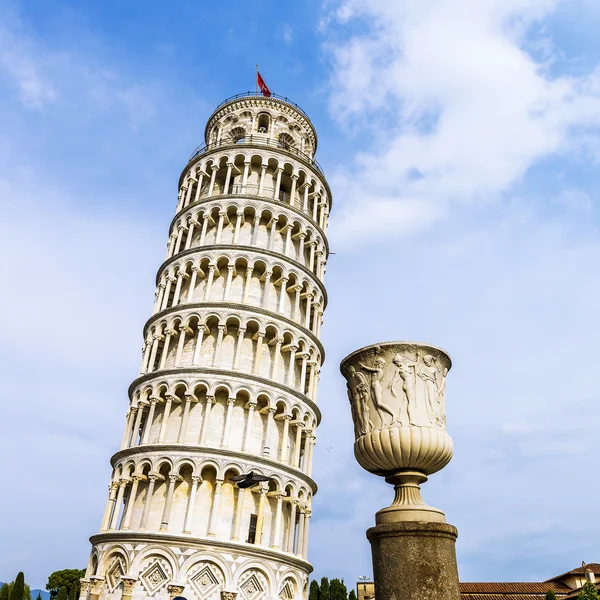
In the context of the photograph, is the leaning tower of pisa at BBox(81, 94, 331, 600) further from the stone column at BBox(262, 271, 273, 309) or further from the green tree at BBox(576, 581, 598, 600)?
the green tree at BBox(576, 581, 598, 600)

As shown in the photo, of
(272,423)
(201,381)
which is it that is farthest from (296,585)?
(201,381)

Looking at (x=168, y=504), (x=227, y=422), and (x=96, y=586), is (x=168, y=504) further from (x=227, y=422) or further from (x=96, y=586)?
(x=96, y=586)

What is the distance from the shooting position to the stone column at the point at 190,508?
26547 millimetres

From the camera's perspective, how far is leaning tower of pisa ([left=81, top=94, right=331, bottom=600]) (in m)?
26.7

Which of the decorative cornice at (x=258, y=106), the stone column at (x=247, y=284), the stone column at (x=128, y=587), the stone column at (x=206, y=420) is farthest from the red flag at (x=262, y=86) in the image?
the stone column at (x=128, y=587)

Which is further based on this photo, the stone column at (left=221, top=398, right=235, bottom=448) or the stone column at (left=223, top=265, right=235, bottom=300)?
the stone column at (left=223, top=265, right=235, bottom=300)

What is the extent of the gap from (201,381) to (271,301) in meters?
6.77

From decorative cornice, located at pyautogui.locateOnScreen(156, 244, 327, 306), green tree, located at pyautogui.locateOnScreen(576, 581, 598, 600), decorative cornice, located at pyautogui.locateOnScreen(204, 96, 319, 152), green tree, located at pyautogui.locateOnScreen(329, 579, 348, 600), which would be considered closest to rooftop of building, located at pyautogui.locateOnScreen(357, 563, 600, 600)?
green tree, located at pyautogui.locateOnScreen(329, 579, 348, 600)

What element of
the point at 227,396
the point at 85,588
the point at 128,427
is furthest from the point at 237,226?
the point at 85,588

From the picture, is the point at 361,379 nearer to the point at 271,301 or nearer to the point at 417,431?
the point at 417,431

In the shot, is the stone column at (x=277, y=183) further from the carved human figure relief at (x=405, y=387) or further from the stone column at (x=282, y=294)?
the carved human figure relief at (x=405, y=387)

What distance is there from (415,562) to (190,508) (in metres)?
21.5

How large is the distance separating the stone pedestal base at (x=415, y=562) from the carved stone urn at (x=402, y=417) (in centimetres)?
27

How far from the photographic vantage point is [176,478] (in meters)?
27.7
